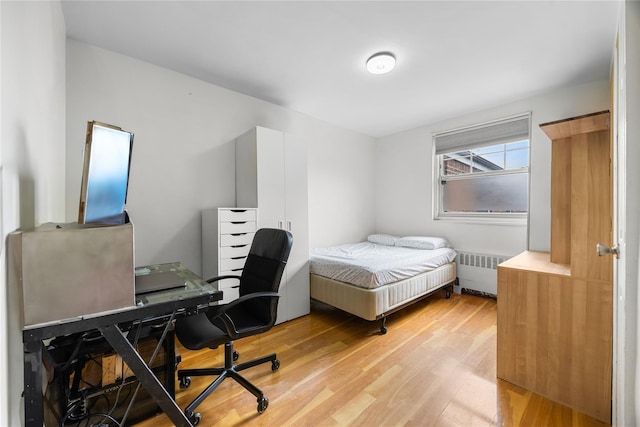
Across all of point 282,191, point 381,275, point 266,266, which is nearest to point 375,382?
point 381,275

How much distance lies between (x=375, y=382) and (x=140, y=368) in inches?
57.0

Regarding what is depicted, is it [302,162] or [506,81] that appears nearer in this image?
[506,81]

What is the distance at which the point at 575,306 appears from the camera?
60.4 inches

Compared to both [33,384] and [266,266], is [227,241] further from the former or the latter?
[33,384]

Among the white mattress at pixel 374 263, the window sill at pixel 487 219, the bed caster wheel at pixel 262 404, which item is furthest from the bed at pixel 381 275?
the bed caster wheel at pixel 262 404

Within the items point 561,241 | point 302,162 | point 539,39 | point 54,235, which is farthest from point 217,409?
point 539,39

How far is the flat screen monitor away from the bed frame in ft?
6.54

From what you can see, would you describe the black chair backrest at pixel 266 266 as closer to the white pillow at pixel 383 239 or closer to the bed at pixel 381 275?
the bed at pixel 381 275

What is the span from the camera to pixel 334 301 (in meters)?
2.75

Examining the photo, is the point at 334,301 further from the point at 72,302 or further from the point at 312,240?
the point at 72,302

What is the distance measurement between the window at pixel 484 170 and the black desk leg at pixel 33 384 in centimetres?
419

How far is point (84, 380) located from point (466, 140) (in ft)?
14.6

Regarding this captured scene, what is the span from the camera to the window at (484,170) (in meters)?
3.28

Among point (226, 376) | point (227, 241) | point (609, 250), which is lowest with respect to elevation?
point (226, 376)
